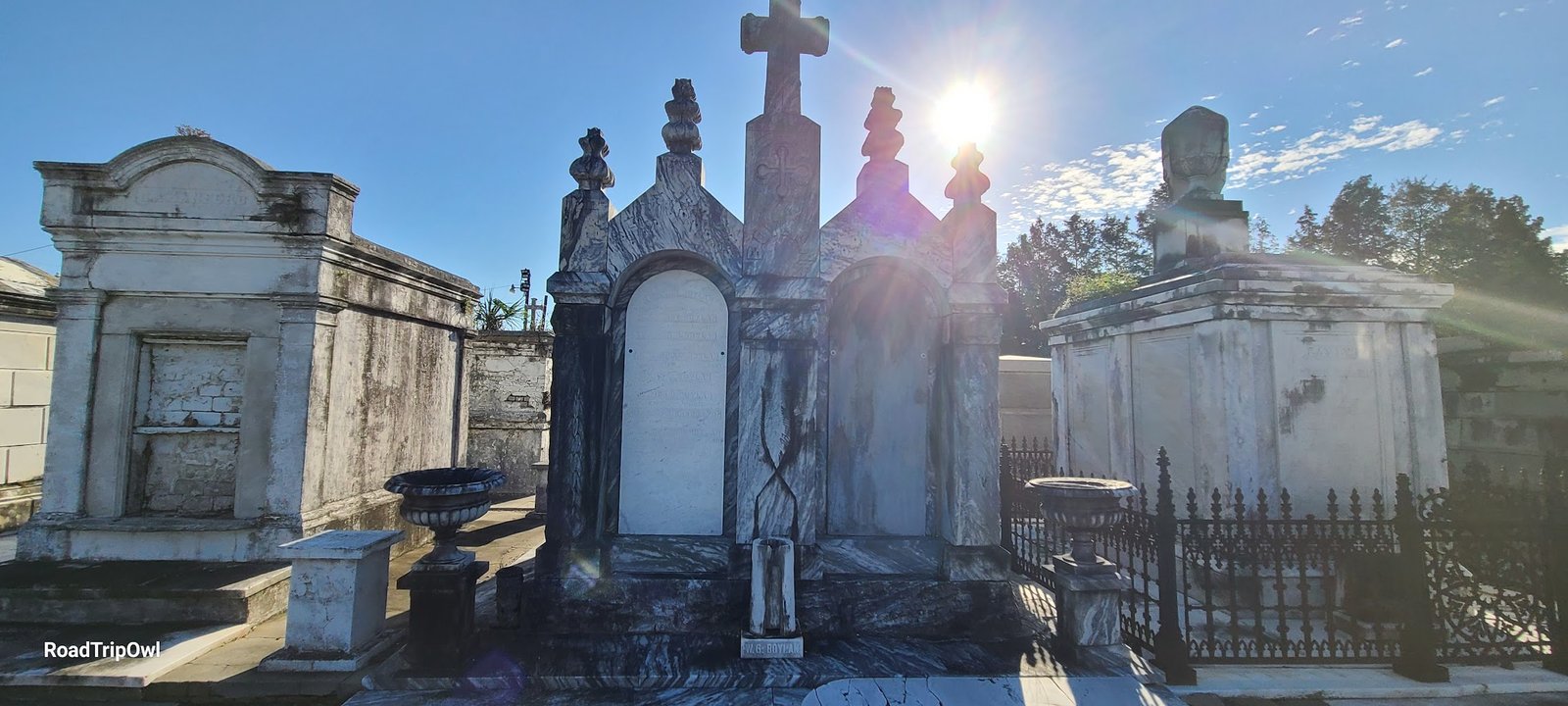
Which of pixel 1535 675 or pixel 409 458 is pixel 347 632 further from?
pixel 1535 675

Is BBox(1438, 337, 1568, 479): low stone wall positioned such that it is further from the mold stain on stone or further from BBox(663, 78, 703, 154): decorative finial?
BBox(663, 78, 703, 154): decorative finial

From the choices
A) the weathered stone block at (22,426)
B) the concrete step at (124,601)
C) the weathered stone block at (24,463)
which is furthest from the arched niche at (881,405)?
the weathered stone block at (22,426)

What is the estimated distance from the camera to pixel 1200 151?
690 centimetres

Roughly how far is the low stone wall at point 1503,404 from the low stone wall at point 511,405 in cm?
1521

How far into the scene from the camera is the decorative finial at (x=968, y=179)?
520cm

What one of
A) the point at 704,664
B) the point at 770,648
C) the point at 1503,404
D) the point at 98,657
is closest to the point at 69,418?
the point at 98,657

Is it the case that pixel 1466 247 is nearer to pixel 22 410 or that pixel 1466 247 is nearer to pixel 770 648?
pixel 770 648

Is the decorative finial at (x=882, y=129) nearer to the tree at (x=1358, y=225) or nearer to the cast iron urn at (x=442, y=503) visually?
the cast iron urn at (x=442, y=503)

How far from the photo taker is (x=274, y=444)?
19.4ft

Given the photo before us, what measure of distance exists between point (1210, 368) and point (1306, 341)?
961 millimetres

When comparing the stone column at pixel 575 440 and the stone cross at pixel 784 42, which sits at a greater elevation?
the stone cross at pixel 784 42

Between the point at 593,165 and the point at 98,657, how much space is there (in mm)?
5137

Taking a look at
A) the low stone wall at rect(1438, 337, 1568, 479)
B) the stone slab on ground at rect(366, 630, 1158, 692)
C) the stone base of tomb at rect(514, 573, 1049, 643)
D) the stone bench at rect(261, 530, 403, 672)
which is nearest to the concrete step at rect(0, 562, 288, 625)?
the stone bench at rect(261, 530, 403, 672)

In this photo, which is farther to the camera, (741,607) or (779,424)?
(779,424)
